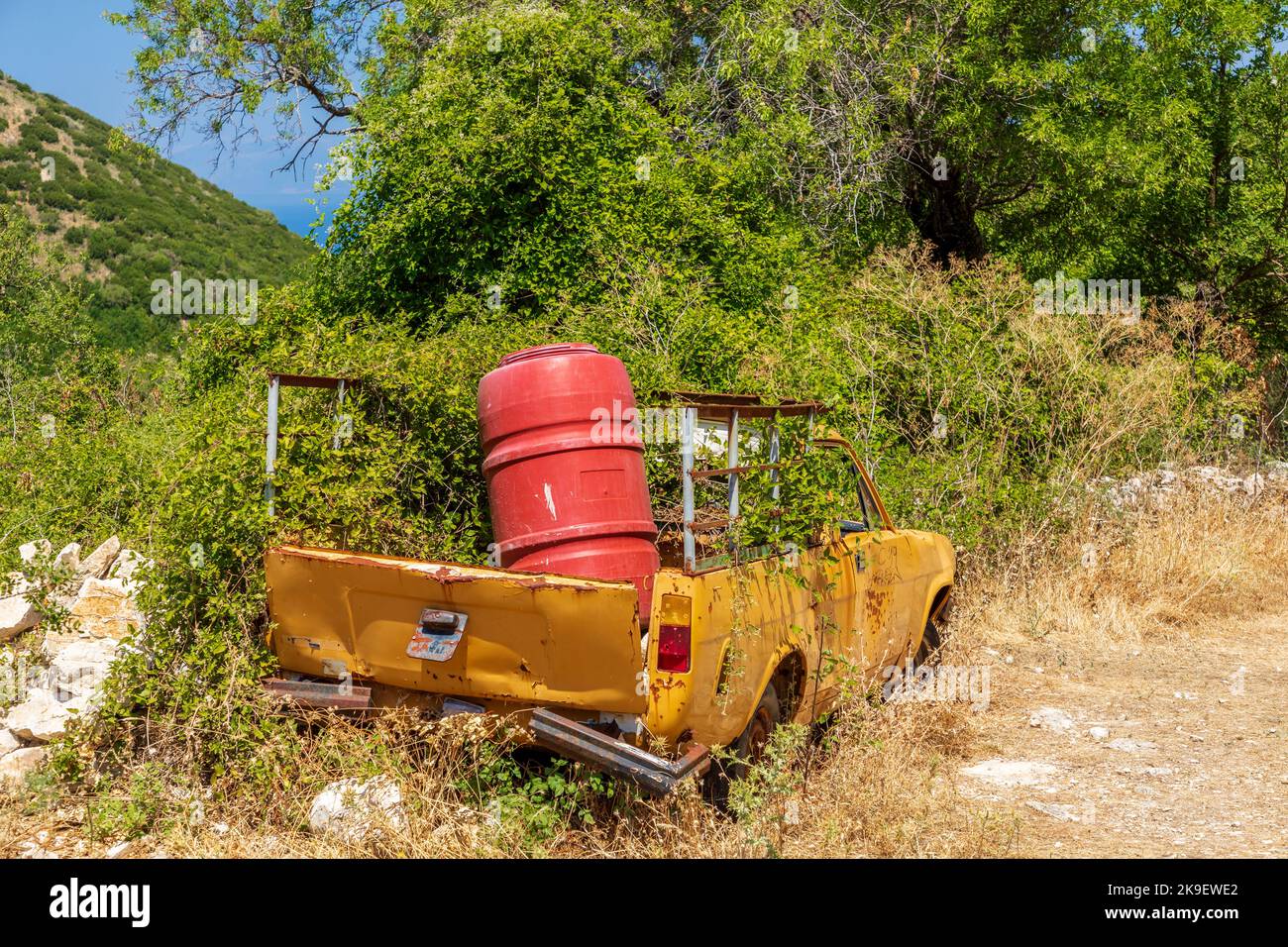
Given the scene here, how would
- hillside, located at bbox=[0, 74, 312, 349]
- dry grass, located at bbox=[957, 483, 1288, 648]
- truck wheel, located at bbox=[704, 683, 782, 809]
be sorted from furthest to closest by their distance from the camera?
hillside, located at bbox=[0, 74, 312, 349] < dry grass, located at bbox=[957, 483, 1288, 648] < truck wheel, located at bbox=[704, 683, 782, 809]

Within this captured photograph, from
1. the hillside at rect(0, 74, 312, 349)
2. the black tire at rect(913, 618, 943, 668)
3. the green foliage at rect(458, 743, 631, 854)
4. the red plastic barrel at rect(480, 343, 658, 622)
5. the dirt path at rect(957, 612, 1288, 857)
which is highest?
the hillside at rect(0, 74, 312, 349)

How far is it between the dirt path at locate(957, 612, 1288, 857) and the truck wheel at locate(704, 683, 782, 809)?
3.90 feet

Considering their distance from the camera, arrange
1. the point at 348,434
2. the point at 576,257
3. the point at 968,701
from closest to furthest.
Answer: the point at 348,434 < the point at 968,701 < the point at 576,257

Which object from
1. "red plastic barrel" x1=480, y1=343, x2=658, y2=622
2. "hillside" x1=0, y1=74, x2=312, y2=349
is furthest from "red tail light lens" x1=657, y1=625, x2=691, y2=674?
"hillside" x1=0, y1=74, x2=312, y2=349

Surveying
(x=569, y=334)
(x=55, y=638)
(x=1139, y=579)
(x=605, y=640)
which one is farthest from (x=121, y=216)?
(x=605, y=640)

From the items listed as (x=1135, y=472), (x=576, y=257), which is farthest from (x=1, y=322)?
(x=1135, y=472)

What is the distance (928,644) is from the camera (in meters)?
7.75

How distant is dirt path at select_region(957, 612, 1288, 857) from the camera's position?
5562mm

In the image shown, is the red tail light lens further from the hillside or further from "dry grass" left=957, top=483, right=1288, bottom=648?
the hillside

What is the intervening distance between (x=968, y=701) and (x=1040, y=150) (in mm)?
10358

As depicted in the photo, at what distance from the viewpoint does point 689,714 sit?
4.89 meters

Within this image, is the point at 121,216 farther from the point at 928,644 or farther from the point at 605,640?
the point at 605,640

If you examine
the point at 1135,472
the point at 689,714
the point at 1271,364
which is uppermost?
the point at 1271,364
